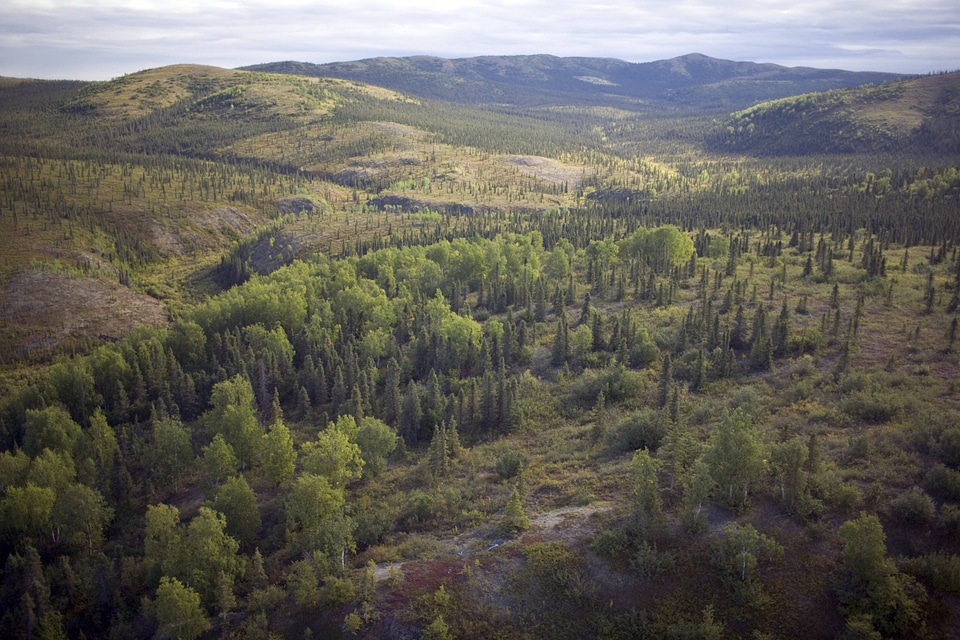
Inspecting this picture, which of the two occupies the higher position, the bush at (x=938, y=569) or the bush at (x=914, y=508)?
the bush at (x=914, y=508)

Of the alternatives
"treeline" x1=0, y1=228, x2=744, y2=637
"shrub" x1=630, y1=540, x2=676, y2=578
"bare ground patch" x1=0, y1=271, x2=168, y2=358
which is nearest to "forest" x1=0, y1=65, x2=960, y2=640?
"shrub" x1=630, y1=540, x2=676, y2=578

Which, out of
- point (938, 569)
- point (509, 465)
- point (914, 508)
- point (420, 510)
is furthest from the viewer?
point (509, 465)

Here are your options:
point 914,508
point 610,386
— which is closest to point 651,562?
point 914,508

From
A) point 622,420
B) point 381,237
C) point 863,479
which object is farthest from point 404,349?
point 381,237

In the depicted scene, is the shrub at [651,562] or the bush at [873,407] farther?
the bush at [873,407]

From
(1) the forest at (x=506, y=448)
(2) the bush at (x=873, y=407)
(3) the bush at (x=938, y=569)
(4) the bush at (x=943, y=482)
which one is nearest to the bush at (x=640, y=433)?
(1) the forest at (x=506, y=448)

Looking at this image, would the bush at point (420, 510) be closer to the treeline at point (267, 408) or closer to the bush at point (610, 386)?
the treeline at point (267, 408)

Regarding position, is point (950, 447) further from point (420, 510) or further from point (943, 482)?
point (420, 510)
